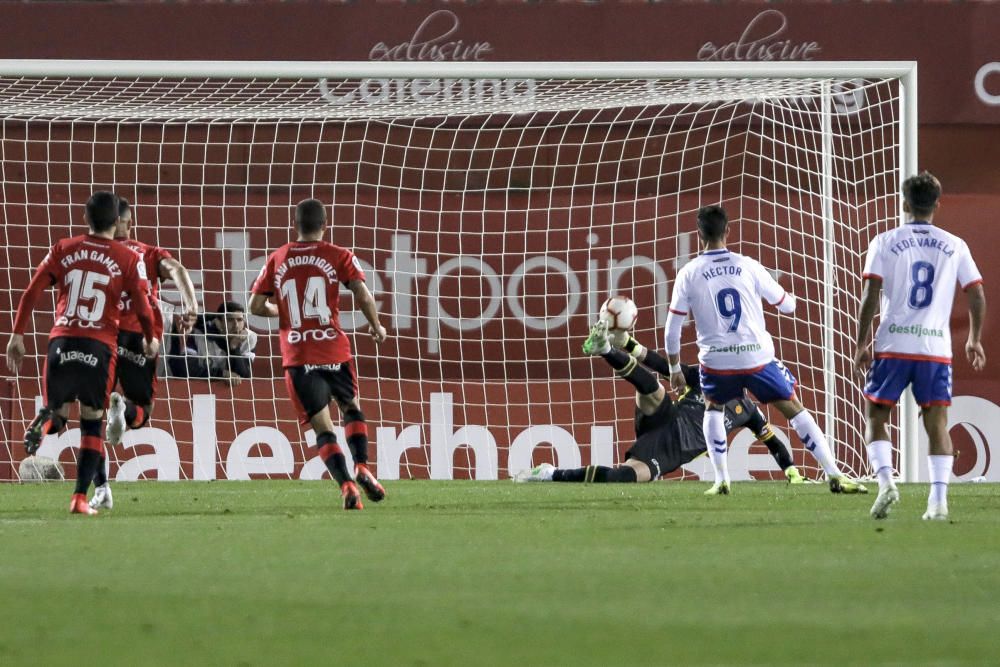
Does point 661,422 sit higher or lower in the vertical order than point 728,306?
lower

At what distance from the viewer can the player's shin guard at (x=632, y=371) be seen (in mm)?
10414

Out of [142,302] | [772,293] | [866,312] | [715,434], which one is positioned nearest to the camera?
[866,312]

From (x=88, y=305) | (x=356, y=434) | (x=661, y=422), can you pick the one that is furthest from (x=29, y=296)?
(x=661, y=422)

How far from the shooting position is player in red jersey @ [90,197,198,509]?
8.27 metres

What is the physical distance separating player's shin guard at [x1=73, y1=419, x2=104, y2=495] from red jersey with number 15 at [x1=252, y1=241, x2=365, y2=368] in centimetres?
96

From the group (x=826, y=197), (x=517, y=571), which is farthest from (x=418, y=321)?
(x=517, y=571)

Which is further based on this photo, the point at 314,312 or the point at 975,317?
the point at 314,312

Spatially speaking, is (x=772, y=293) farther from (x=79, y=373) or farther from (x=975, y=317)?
(x=79, y=373)

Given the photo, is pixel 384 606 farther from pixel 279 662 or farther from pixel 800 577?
pixel 800 577

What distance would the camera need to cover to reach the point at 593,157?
14.4m

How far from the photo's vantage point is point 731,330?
29.4ft

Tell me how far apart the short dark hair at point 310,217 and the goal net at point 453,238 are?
519 cm

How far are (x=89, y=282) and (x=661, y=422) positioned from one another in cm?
437

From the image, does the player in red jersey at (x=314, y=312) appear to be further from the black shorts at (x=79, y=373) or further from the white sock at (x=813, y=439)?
the white sock at (x=813, y=439)
